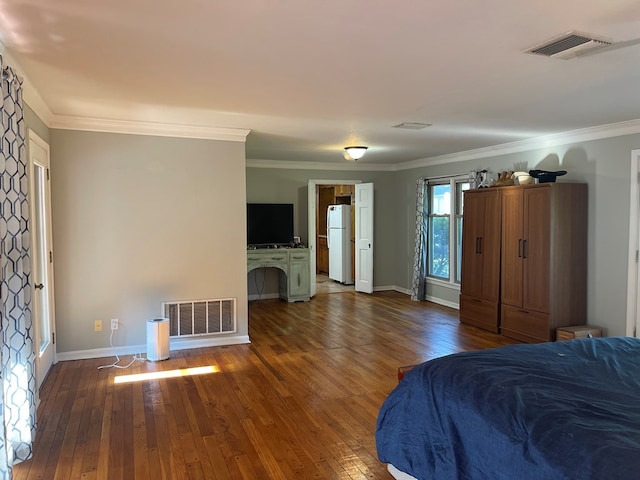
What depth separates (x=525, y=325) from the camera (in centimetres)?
536

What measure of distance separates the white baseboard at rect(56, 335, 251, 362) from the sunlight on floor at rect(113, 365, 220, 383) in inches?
26.1

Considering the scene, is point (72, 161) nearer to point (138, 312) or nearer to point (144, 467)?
point (138, 312)

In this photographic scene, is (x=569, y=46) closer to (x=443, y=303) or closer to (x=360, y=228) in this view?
(x=443, y=303)

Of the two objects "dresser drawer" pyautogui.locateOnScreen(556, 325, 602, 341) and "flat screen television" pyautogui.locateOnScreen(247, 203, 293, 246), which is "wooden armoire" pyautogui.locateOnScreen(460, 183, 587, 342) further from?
"flat screen television" pyautogui.locateOnScreen(247, 203, 293, 246)

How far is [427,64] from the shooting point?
116 inches

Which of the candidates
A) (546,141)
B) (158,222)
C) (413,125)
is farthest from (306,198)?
(546,141)

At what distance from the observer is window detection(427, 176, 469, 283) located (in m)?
7.39

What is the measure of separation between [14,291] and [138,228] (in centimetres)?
226

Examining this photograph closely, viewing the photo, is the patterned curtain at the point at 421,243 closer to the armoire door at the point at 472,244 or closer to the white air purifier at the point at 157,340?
the armoire door at the point at 472,244

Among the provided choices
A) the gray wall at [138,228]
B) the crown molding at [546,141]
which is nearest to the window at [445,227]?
the crown molding at [546,141]

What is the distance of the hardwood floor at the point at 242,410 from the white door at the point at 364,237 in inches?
107

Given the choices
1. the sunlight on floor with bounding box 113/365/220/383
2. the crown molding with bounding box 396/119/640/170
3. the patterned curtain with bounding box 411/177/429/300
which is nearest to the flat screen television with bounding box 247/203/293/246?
the patterned curtain with bounding box 411/177/429/300

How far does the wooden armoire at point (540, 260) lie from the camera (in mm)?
5090

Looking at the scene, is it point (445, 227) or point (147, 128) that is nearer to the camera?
point (147, 128)
